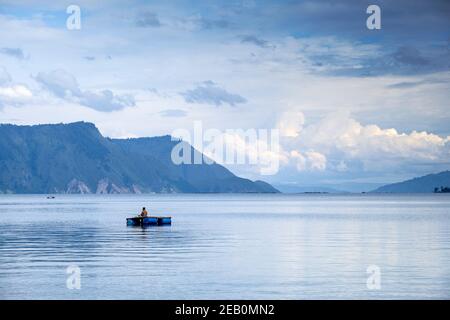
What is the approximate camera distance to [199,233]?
85375mm

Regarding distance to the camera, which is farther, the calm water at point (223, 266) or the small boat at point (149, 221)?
the small boat at point (149, 221)

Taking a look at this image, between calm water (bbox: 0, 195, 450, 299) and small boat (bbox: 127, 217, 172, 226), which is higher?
small boat (bbox: 127, 217, 172, 226)

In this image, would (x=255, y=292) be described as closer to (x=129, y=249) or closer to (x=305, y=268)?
(x=305, y=268)

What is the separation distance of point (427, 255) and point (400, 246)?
910 cm

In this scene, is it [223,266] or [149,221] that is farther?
[149,221]

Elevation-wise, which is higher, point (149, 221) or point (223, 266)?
point (149, 221)

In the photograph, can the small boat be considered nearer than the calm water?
No

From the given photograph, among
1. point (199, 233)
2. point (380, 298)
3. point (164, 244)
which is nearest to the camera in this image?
point (380, 298)

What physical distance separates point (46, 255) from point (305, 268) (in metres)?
21.8

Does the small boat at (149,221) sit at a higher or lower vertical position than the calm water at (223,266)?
higher

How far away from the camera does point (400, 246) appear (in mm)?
65562
